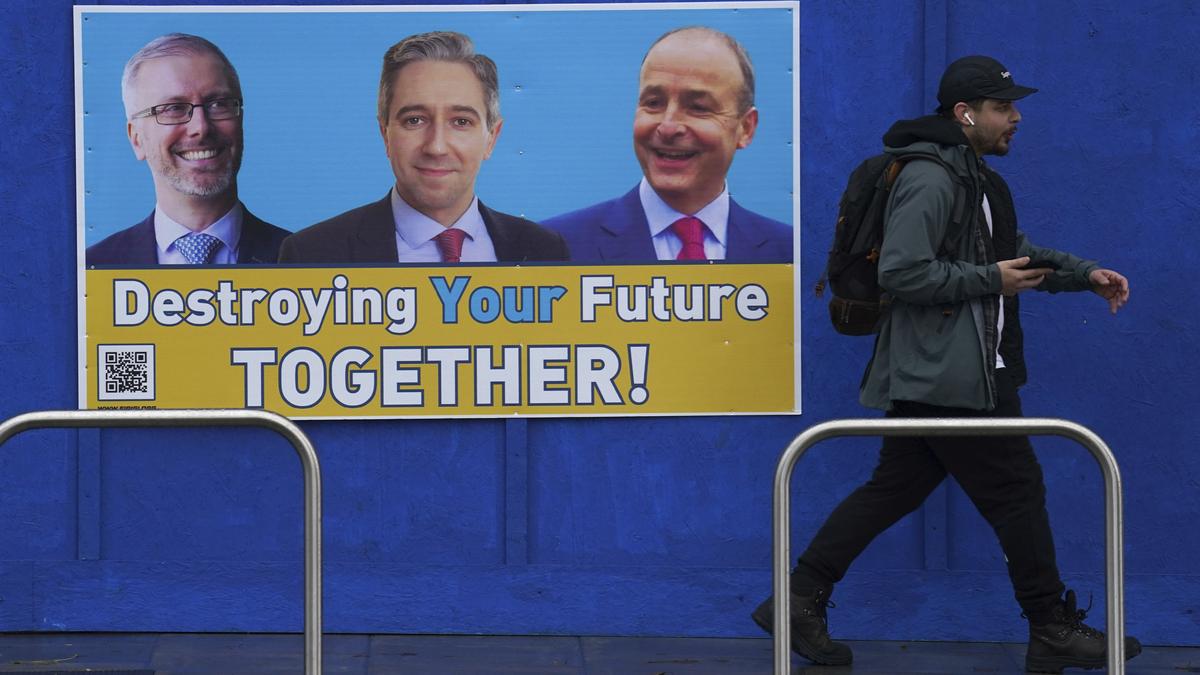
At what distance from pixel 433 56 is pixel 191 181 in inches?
37.6

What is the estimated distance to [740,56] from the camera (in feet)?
20.7

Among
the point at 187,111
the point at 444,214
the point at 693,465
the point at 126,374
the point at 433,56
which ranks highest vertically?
the point at 433,56

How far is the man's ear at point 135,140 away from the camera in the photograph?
20.7 feet

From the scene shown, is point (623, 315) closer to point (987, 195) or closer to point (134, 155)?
point (987, 195)

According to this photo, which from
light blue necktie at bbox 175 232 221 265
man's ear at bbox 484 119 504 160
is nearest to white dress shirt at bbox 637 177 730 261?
man's ear at bbox 484 119 504 160

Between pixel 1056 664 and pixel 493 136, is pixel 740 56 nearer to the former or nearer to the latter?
pixel 493 136

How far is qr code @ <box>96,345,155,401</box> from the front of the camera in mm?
6305

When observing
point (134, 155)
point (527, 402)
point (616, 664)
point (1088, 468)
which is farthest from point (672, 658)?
point (134, 155)

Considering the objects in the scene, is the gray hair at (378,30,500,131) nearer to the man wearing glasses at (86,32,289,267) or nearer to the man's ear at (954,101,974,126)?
the man wearing glasses at (86,32,289,267)

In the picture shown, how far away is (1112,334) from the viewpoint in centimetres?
636

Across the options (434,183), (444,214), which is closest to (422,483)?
(444,214)

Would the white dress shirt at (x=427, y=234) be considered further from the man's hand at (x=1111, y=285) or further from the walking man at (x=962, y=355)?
the man's hand at (x=1111, y=285)

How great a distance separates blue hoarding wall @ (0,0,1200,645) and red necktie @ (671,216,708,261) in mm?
362

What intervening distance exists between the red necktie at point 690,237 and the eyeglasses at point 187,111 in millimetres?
A: 1593
